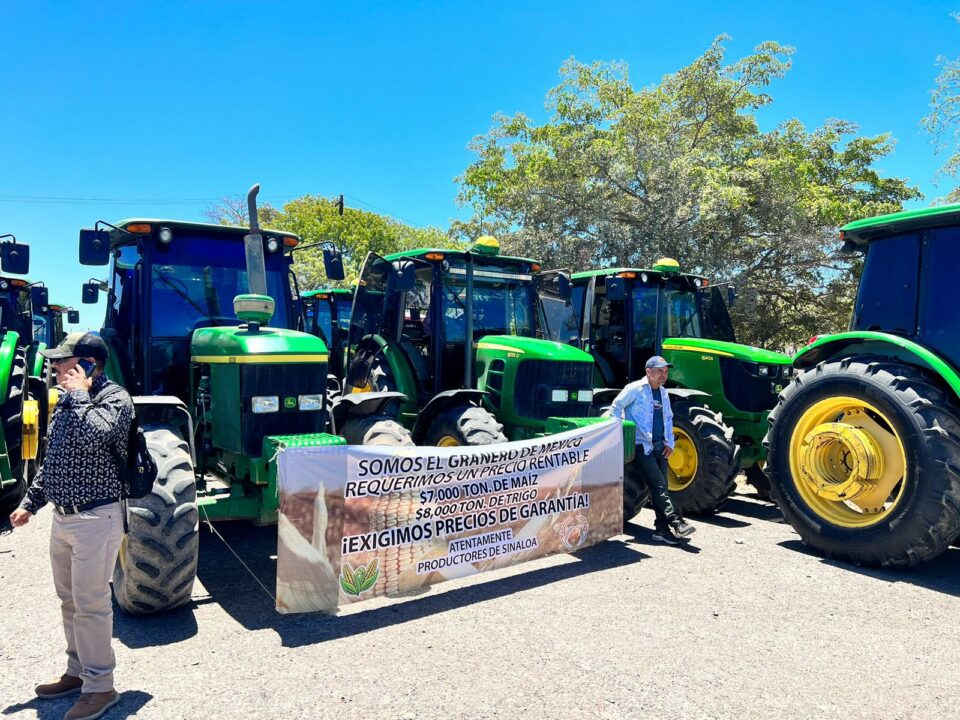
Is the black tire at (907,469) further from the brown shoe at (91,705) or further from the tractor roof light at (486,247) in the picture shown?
the brown shoe at (91,705)

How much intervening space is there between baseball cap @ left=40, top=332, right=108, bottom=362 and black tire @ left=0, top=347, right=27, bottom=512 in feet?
12.1

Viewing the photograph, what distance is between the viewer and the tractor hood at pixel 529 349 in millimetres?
6773

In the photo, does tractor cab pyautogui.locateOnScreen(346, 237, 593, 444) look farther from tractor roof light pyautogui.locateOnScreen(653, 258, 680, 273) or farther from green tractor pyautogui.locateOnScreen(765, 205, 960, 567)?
green tractor pyautogui.locateOnScreen(765, 205, 960, 567)

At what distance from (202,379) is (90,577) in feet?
7.99

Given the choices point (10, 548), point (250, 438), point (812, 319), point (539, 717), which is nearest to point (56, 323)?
point (10, 548)

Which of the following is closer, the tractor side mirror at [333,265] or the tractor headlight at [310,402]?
the tractor headlight at [310,402]

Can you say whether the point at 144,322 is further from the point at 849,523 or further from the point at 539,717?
the point at 849,523

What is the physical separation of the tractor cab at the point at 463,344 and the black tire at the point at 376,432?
83 cm

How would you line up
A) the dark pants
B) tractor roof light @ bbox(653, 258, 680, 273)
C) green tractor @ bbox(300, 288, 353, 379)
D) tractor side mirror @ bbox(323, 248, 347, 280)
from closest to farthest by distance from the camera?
the dark pants
tractor side mirror @ bbox(323, 248, 347, 280)
tractor roof light @ bbox(653, 258, 680, 273)
green tractor @ bbox(300, 288, 353, 379)

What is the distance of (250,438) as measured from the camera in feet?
16.1

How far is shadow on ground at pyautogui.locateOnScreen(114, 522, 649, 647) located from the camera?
415 centimetres

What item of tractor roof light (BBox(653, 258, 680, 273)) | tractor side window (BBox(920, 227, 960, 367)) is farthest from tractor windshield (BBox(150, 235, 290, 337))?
tractor side window (BBox(920, 227, 960, 367))

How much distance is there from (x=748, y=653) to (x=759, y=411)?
4.30 m

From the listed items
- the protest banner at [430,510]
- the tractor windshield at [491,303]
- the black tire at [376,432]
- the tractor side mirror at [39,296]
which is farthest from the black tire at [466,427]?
the tractor side mirror at [39,296]
